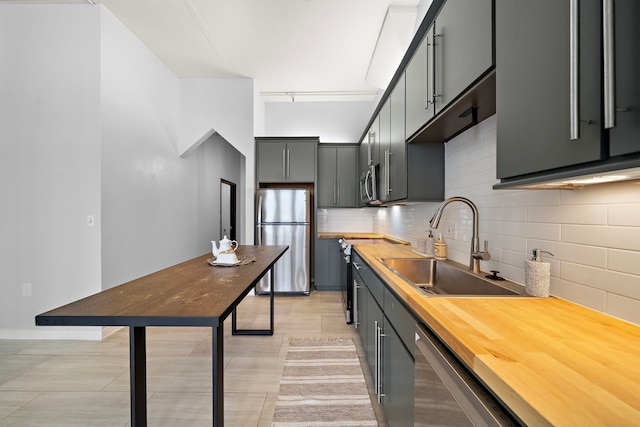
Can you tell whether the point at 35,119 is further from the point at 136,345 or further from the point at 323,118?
the point at 323,118

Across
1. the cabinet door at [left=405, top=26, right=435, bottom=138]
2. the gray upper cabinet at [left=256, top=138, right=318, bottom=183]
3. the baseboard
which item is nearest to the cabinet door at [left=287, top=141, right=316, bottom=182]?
the gray upper cabinet at [left=256, top=138, right=318, bottom=183]

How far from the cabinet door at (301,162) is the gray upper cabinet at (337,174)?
245 millimetres

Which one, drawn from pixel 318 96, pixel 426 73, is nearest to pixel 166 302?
pixel 426 73

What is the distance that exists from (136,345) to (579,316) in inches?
66.6

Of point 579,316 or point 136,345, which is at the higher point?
point 579,316

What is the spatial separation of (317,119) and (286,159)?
1113 millimetres

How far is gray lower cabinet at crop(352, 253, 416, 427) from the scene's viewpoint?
1289mm

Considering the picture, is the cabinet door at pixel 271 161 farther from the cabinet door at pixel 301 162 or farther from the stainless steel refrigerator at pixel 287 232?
the stainless steel refrigerator at pixel 287 232

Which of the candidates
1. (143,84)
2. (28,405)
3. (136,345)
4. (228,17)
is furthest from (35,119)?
(136,345)

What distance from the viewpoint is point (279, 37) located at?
3600 mm

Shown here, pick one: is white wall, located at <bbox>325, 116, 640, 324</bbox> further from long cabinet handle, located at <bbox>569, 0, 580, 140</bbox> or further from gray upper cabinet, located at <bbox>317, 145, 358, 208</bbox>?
gray upper cabinet, located at <bbox>317, 145, 358, 208</bbox>

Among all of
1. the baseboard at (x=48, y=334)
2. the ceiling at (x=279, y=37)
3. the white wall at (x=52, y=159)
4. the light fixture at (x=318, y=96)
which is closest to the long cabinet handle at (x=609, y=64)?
the ceiling at (x=279, y=37)

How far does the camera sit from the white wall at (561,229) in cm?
97

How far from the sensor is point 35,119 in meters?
3.12
